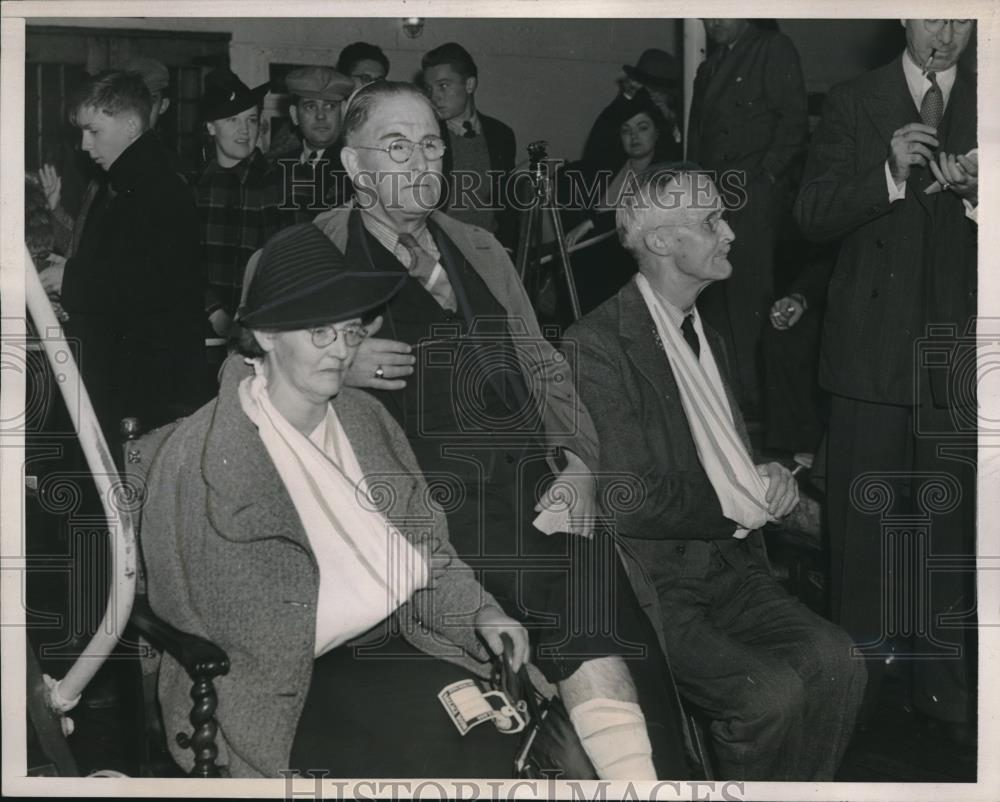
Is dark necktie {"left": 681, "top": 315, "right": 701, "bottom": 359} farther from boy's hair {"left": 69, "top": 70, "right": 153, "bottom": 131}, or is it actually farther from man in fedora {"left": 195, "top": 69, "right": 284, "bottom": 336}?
boy's hair {"left": 69, "top": 70, "right": 153, "bottom": 131}

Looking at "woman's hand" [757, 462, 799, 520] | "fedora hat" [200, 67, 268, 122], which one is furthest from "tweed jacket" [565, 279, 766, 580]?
"fedora hat" [200, 67, 268, 122]

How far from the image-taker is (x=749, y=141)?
3.06 metres

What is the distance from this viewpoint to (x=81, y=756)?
308 centimetres

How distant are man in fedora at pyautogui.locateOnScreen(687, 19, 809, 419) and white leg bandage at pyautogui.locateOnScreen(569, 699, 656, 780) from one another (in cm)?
78

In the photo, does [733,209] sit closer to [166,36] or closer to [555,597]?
[555,597]

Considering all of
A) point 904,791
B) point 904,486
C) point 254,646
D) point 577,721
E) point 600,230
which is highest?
point 600,230

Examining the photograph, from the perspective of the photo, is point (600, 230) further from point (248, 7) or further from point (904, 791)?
point (904, 791)

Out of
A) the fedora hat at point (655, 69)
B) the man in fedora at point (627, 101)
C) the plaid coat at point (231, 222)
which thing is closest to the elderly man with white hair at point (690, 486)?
the man in fedora at point (627, 101)

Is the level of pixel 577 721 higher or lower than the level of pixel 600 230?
lower

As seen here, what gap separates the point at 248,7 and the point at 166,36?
0.20m

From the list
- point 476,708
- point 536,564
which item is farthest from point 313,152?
point 476,708

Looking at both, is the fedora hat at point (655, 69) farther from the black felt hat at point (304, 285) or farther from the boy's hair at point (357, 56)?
the black felt hat at point (304, 285)

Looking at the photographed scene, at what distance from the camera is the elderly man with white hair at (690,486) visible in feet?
9.73

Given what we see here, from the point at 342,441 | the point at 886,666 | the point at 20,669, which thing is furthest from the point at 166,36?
the point at 886,666
